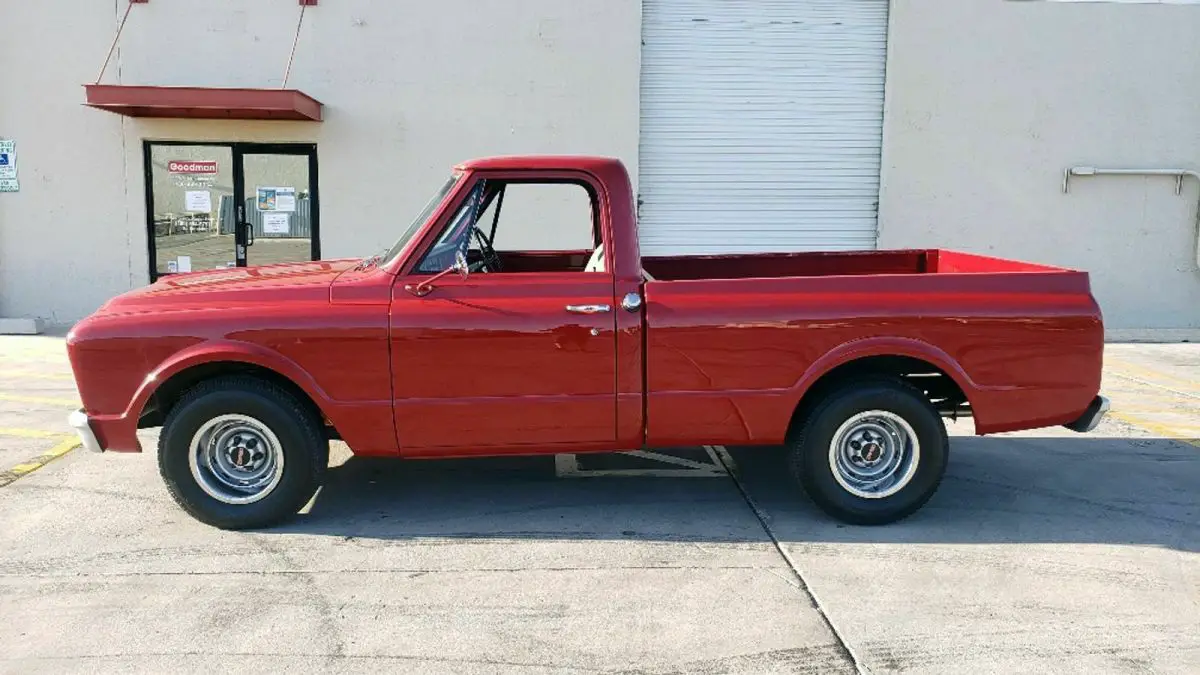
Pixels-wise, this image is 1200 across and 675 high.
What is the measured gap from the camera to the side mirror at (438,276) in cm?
466

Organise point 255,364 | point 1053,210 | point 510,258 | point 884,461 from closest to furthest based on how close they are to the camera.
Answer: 1. point 255,364
2. point 884,461
3. point 510,258
4. point 1053,210

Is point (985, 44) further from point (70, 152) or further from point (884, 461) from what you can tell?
point (70, 152)

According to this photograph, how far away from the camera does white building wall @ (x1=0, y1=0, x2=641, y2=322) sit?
1130 cm

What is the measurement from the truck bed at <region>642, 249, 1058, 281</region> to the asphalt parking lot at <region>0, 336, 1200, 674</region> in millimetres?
1310

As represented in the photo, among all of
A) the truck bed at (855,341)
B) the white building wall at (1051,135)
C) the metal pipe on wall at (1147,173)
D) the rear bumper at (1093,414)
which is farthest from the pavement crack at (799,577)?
the metal pipe on wall at (1147,173)

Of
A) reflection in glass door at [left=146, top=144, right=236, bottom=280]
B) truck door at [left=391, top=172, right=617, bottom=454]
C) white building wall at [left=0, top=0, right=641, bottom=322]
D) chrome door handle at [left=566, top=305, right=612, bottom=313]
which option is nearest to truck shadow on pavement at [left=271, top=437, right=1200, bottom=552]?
truck door at [left=391, top=172, right=617, bottom=454]

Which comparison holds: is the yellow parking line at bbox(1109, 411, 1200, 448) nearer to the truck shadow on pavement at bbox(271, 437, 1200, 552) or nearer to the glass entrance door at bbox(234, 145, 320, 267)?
the truck shadow on pavement at bbox(271, 437, 1200, 552)

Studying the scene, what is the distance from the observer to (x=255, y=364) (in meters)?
4.66

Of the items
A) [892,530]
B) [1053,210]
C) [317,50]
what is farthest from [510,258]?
[1053,210]

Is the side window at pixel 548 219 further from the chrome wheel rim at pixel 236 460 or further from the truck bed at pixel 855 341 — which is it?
the chrome wheel rim at pixel 236 460

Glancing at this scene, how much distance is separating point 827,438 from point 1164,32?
1067 cm

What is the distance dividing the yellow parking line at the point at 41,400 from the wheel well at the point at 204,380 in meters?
3.52

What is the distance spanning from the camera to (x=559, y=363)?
4.69 m

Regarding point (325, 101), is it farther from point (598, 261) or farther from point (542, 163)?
point (598, 261)
